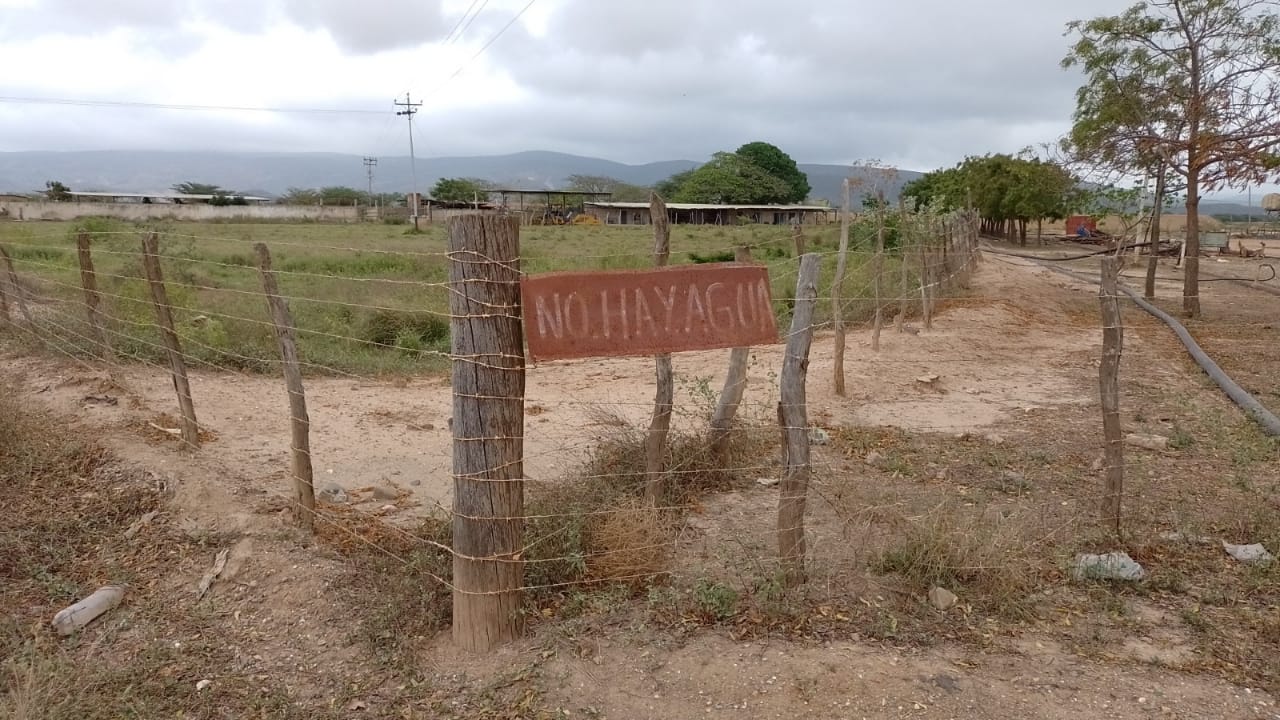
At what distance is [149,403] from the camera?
621 centimetres

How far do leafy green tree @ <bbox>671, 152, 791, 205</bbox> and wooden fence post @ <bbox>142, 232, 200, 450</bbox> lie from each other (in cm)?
5208

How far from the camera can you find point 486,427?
2.88 m

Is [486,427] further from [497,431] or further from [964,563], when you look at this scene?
[964,563]

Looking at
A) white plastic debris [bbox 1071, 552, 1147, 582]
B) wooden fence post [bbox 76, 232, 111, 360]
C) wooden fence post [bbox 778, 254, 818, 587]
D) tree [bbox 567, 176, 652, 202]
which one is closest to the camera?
wooden fence post [bbox 778, 254, 818, 587]

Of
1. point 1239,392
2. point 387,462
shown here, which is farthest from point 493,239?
point 1239,392

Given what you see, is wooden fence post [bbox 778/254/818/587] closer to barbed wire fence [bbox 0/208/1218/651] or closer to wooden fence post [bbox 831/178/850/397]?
barbed wire fence [bbox 0/208/1218/651]

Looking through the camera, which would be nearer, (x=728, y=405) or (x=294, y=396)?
(x=294, y=396)

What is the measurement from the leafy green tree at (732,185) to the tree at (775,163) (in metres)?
3.42

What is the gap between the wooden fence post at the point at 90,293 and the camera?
6.22m

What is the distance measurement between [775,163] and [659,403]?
2657 inches

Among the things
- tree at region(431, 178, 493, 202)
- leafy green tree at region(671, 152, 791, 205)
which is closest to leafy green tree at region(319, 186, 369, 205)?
tree at region(431, 178, 493, 202)

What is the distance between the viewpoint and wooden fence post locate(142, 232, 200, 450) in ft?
16.1

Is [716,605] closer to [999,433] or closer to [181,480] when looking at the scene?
[181,480]

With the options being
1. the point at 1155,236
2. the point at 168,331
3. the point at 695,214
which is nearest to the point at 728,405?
the point at 168,331
